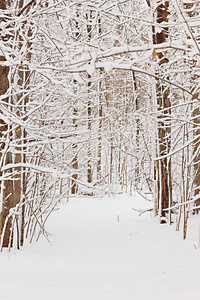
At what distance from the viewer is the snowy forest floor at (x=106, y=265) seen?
272 centimetres

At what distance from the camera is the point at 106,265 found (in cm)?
363

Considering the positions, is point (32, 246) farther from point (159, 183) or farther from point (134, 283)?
point (159, 183)

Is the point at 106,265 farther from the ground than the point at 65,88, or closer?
closer

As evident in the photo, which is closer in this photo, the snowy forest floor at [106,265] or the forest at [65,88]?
the forest at [65,88]

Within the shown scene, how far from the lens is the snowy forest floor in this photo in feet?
8.92

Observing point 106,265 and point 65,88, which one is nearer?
point 106,265

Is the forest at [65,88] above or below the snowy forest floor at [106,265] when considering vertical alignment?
above

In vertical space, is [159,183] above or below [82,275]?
above

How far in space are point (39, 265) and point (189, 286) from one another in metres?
1.45

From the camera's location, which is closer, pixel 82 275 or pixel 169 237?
pixel 82 275

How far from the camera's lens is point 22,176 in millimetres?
4867

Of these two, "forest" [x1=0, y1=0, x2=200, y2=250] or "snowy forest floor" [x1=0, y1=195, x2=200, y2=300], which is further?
"snowy forest floor" [x1=0, y1=195, x2=200, y2=300]

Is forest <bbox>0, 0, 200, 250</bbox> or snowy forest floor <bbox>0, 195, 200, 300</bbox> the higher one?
forest <bbox>0, 0, 200, 250</bbox>

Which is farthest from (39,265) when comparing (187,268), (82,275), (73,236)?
(73,236)
